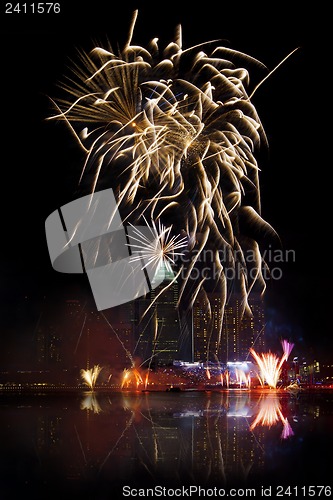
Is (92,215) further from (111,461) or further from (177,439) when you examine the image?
(111,461)

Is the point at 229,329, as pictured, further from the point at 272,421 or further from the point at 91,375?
the point at 272,421

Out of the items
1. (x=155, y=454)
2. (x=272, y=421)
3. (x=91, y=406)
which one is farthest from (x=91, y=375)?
(x=155, y=454)

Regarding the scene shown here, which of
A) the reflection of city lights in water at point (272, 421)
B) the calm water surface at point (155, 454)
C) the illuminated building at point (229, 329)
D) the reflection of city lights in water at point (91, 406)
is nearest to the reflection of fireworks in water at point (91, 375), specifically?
the illuminated building at point (229, 329)

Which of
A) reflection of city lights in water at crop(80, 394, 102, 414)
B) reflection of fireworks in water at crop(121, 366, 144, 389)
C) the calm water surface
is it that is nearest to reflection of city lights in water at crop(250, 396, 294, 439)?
the calm water surface

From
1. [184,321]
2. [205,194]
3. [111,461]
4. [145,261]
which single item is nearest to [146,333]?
[184,321]

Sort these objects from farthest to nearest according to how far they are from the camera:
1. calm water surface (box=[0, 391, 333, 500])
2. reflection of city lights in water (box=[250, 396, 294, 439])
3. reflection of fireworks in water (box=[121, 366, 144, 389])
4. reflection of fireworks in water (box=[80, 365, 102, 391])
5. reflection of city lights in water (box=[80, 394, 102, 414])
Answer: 1. reflection of fireworks in water (box=[80, 365, 102, 391])
2. reflection of fireworks in water (box=[121, 366, 144, 389])
3. reflection of city lights in water (box=[80, 394, 102, 414])
4. reflection of city lights in water (box=[250, 396, 294, 439])
5. calm water surface (box=[0, 391, 333, 500])

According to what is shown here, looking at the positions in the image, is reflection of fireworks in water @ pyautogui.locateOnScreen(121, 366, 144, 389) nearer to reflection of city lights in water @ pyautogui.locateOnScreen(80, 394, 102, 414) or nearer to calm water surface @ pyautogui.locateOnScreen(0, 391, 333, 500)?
reflection of city lights in water @ pyautogui.locateOnScreen(80, 394, 102, 414)
